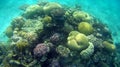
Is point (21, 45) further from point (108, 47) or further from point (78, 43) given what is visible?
point (108, 47)

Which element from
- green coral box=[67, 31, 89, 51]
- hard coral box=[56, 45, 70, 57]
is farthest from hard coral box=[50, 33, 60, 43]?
green coral box=[67, 31, 89, 51]

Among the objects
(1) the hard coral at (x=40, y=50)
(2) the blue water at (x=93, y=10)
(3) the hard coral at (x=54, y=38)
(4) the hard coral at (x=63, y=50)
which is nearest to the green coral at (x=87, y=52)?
(4) the hard coral at (x=63, y=50)

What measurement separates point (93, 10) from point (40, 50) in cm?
1329

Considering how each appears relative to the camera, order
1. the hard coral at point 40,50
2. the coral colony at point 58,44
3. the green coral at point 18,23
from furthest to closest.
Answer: the green coral at point 18,23
the coral colony at point 58,44
the hard coral at point 40,50

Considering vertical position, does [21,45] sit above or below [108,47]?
above

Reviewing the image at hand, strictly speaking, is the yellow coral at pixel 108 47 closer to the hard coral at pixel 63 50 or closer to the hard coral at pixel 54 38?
the hard coral at pixel 63 50

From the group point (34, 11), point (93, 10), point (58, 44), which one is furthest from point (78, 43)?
point (93, 10)

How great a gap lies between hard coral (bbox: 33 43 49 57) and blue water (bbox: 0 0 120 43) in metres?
3.69

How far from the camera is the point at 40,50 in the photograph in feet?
21.6

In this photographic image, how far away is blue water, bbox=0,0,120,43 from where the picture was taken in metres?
12.7

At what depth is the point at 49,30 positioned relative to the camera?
7465mm

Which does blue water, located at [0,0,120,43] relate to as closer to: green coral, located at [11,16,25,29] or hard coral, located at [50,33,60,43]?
green coral, located at [11,16,25,29]

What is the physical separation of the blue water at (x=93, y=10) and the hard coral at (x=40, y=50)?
12.1 feet

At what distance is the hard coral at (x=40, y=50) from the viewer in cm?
659
